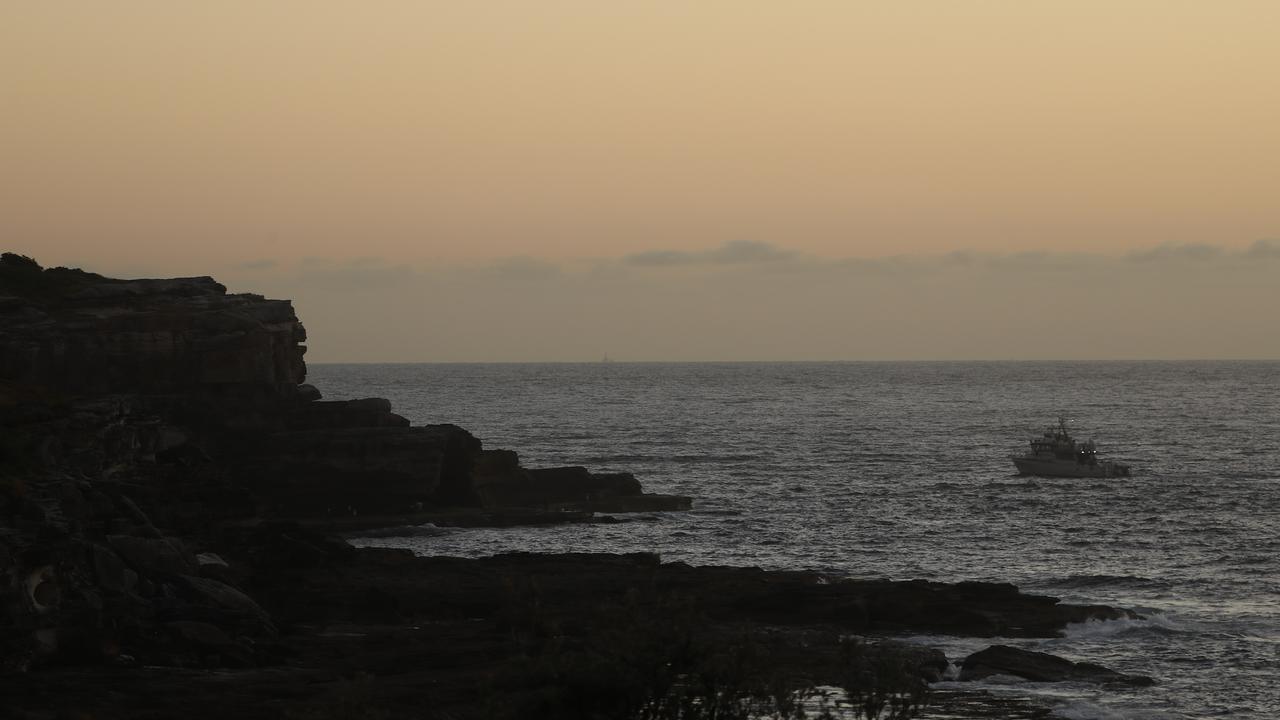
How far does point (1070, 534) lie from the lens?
7106 cm

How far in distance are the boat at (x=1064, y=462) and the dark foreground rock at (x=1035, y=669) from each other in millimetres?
61898

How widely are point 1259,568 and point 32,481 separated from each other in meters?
46.7

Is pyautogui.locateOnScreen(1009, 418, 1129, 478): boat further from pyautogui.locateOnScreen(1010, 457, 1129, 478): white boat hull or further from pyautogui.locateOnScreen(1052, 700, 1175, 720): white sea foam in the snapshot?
pyautogui.locateOnScreen(1052, 700, 1175, 720): white sea foam

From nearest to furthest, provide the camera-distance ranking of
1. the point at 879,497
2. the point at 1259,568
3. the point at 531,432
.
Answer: the point at 1259,568
the point at 879,497
the point at 531,432

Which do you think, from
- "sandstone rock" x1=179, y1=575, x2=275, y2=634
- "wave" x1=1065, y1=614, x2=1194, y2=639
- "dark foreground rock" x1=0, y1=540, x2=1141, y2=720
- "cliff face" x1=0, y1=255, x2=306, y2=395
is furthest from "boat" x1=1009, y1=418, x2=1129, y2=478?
"sandstone rock" x1=179, y1=575, x2=275, y2=634

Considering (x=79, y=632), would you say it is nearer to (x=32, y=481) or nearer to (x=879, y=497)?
(x=32, y=481)

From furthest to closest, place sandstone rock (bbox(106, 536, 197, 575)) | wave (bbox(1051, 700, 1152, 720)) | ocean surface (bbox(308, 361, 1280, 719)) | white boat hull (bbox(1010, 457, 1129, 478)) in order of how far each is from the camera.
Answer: white boat hull (bbox(1010, 457, 1129, 478)) < ocean surface (bbox(308, 361, 1280, 719)) < sandstone rock (bbox(106, 536, 197, 575)) < wave (bbox(1051, 700, 1152, 720))

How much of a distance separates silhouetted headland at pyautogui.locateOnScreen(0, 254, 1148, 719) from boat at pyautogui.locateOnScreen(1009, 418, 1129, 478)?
3855 cm

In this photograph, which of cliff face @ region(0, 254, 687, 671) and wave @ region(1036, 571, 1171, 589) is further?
wave @ region(1036, 571, 1171, 589)

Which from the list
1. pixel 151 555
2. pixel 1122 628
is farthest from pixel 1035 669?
pixel 151 555

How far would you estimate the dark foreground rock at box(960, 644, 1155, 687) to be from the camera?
38062 mm

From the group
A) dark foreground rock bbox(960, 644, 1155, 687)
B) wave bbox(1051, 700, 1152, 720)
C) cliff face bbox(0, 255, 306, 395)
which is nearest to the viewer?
wave bbox(1051, 700, 1152, 720)

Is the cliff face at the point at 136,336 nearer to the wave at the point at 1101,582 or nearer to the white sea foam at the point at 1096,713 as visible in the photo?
the wave at the point at 1101,582

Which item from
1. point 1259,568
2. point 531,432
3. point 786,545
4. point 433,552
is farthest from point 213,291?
point 531,432
